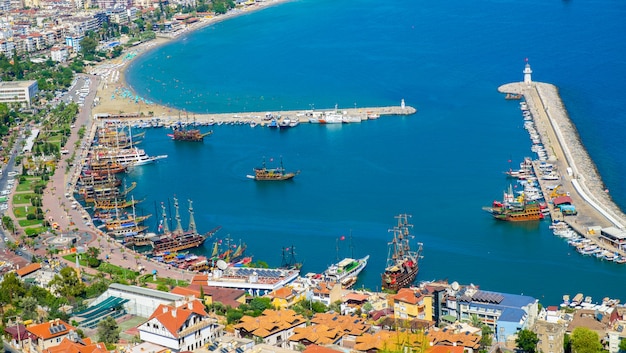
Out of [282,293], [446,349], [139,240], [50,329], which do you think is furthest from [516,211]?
[50,329]

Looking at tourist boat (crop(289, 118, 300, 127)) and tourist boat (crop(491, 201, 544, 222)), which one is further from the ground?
tourist boat (crop(289, 118, 300, 127))

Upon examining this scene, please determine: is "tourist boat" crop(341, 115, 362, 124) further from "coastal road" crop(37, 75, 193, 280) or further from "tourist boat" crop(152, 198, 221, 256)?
"tourist boat" crop(152, 198, 221, 256)

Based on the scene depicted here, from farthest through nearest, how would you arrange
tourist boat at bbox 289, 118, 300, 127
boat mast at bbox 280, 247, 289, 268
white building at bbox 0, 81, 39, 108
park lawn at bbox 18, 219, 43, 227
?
white building at bbox 0, 81, 39, 108, tourist boat at bbox 289, 118, 300, 127, park lawn at bbox 18, 219, 43, 227, boat mast at bbox 280, 247, 289, 268

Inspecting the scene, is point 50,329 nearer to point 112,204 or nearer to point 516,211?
point 112,204

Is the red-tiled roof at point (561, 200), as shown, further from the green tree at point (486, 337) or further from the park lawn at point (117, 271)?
the park lawn at point (117, 271)

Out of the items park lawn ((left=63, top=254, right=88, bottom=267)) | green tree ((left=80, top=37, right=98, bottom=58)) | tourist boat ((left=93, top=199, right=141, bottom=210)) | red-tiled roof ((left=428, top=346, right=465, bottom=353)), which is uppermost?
green tree ((left=80, top=37, right=98, bottom=58))

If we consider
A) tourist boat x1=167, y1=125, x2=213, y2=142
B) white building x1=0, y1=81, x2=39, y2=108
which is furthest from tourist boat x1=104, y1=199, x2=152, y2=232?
white building x1=0, y1=81, x2=39, y2=108
